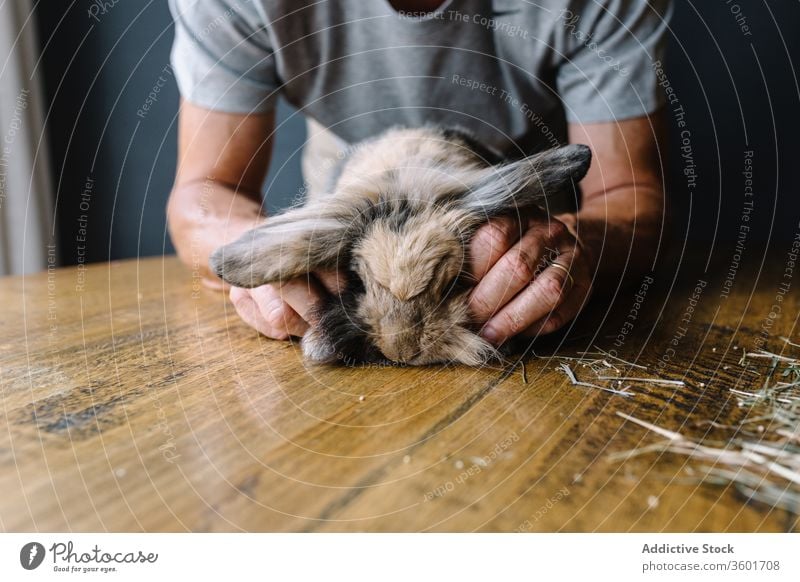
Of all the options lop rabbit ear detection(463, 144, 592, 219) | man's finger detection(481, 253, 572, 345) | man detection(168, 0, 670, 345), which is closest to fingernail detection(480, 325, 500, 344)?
man's finger detection(481, 253, 572, 345)

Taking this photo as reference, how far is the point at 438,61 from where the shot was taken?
1336 millimetres

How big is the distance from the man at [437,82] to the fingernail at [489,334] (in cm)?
31

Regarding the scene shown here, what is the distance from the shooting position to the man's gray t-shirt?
3.88ft

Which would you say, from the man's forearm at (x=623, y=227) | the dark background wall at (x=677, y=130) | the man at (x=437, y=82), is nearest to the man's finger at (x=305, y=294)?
the man at (x=437, y=82)

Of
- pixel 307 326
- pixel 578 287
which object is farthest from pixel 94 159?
pixel 578 287

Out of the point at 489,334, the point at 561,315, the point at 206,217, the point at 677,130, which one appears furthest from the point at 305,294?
the point at 677,130

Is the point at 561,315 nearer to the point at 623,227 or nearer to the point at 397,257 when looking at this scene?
the point at 397,257

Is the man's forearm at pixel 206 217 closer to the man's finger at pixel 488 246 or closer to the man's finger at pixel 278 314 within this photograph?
the man's finger at pixel 278 314

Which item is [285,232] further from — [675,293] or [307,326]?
[675,293]

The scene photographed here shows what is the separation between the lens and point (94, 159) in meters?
1.58

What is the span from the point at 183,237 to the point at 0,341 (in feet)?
1.39

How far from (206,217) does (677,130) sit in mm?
1541

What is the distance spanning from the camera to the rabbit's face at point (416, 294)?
716mm
